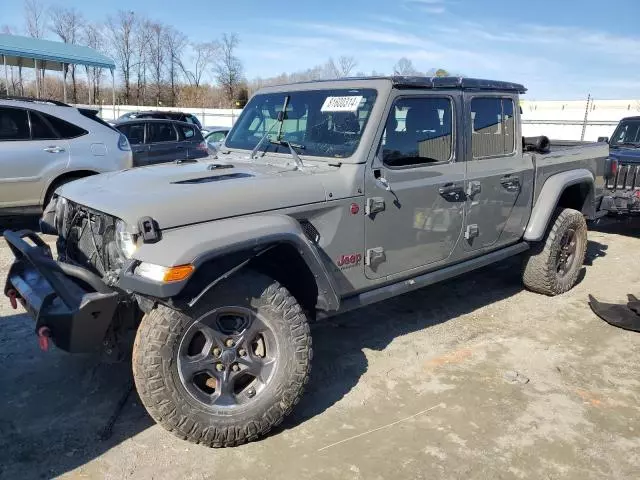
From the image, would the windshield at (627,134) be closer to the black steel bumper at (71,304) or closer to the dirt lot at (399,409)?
the dirt lot at (399,409)

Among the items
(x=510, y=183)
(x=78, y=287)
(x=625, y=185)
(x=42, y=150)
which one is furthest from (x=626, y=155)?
(x=42, y=150)

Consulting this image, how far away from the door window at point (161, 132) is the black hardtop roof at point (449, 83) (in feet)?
25.3

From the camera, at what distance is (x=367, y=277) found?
145 inches

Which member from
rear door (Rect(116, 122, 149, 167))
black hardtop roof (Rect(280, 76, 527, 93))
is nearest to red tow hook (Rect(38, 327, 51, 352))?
black hardtop roof (Rect(280, 76, 527, 93))

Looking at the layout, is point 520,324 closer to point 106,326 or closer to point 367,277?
point 367,277

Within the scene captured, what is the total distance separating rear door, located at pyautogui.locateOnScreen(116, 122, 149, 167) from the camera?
10.8 m

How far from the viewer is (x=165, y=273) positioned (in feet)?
8.52

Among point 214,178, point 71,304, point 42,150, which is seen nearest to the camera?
point 71,304

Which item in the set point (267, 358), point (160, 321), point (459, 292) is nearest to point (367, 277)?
point (267, 358)

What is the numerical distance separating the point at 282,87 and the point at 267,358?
223 cm

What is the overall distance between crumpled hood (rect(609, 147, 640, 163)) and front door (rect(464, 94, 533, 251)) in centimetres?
382

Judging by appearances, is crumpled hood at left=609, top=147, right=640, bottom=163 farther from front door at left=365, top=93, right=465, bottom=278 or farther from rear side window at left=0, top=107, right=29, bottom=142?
rear side window at left=0, top=107, right=29, bottom=142

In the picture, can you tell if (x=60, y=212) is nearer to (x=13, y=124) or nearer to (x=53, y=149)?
(x=53, y=149)

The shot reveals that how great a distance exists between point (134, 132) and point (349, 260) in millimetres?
8736
